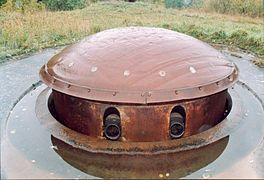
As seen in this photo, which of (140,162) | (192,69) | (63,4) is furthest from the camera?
(63,4)

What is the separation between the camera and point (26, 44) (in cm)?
950

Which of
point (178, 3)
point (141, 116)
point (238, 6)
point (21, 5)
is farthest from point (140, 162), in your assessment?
point (178, 3)

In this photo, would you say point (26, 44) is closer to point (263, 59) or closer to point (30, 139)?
point (30, 139)

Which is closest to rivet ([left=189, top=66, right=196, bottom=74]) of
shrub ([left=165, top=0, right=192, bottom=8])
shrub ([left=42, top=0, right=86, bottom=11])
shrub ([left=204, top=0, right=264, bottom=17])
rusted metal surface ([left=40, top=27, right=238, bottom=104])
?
rusted metal surface ([left=40, top=27, right=238, bottom=104])

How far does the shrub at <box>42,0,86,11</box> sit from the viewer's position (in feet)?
95.6

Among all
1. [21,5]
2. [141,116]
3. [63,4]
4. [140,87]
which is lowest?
[63,4]

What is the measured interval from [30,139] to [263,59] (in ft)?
18.4

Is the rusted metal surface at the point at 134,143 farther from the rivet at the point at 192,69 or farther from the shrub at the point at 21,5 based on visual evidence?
the shrub at the point at 21,5

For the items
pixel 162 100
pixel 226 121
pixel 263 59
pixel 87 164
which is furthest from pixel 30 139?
pixel 263 59

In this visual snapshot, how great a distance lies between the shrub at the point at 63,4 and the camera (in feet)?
95.6

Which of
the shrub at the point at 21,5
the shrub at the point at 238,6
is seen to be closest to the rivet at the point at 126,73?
the shrub at the point at 238,6

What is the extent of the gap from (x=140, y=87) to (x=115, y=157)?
924mm

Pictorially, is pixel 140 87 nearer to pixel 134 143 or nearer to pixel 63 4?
pixel 134 143

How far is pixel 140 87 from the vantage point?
445 cm
